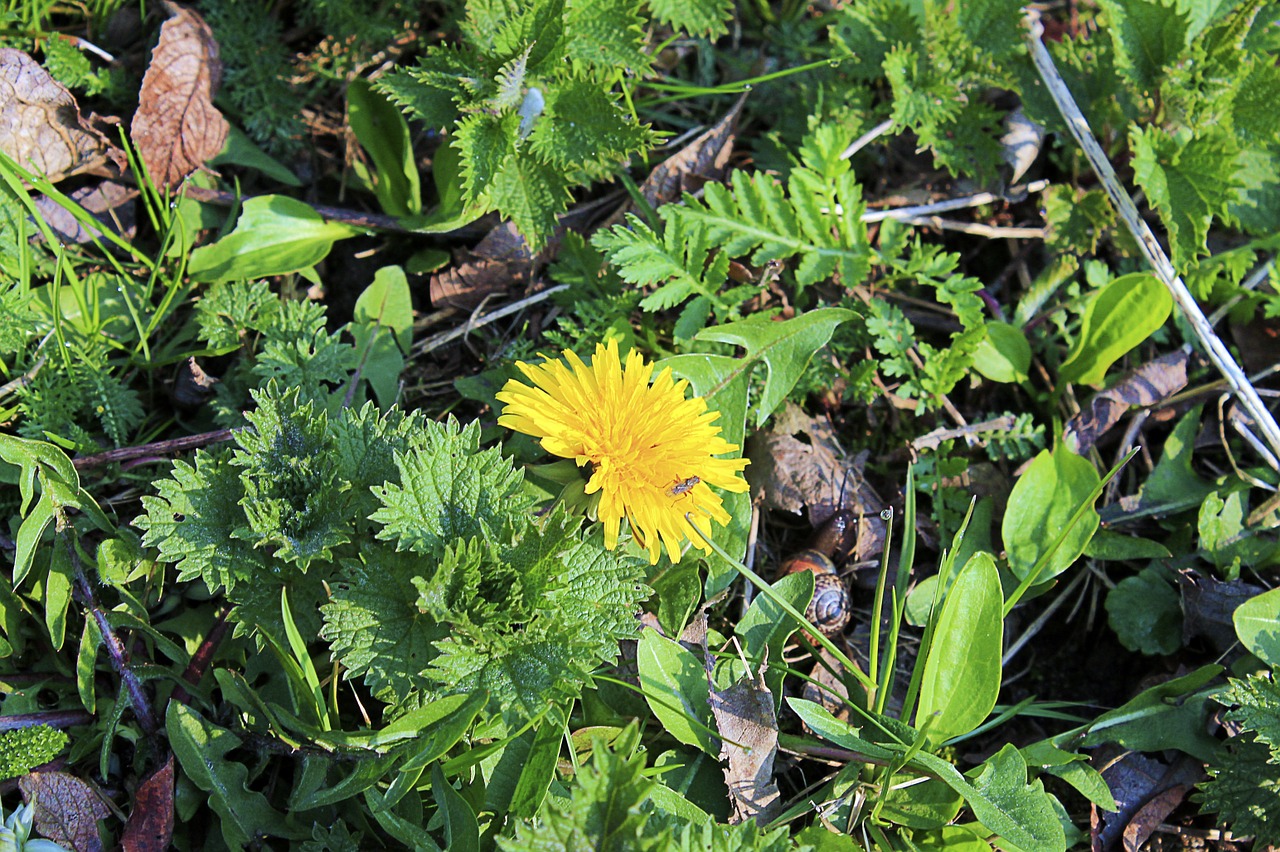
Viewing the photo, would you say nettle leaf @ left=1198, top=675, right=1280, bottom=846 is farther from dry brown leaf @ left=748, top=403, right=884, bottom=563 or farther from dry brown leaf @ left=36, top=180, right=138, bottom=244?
dry brown leaf @ left=36, top=180, right=138, bottom=244

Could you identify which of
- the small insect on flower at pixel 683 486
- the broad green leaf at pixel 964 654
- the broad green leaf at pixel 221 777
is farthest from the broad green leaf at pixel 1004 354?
the broad green leaf at pixel 221 777

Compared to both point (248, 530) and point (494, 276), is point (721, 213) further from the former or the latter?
point (248, 530)

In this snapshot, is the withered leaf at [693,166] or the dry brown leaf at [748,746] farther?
the withered leaf at [693,166]

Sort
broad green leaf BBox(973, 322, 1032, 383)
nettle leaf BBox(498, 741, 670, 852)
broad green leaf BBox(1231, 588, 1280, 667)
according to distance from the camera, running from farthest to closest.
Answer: broad green leaf BBox(973, 322, 1032, 383), broad green leaf BBox(1231, 588, 1280, 667), nettle leaf BBox(498, 741, 670, 852)

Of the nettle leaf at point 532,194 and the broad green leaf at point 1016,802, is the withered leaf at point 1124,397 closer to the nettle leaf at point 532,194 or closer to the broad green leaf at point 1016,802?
the broad green leaf at point 1016,802

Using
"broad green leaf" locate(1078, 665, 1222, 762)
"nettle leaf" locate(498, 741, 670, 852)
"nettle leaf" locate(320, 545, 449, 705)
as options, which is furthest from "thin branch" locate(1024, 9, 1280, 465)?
"nettle leaf" locate(320, 545, 449, 705)

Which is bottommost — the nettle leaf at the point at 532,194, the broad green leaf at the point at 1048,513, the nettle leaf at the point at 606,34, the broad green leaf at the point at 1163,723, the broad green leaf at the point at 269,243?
the broad green leaf at the point at 1163,723

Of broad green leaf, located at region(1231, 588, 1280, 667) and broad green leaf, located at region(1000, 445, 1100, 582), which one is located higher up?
broad green leaf, located at region(1000, 445, 1100, 582)

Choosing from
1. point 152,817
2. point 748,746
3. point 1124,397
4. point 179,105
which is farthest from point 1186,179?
point 152,817
